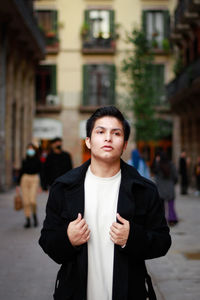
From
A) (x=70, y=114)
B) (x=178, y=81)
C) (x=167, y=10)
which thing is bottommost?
(x=70, y=114)

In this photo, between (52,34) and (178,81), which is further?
(52,34)

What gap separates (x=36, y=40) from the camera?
2417cm

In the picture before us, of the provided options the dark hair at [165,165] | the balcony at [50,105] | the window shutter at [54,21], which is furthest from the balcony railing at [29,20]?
the dark hair at [165,165]

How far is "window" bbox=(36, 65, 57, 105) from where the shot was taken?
33125 millimetres

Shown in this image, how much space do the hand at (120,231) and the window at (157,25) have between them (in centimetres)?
3185

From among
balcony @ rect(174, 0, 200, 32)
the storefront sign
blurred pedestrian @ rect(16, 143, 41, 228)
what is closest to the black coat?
blurred pedestrian @ rect(16, 143, 41, 228)

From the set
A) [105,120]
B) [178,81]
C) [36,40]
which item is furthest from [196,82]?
[105,120]

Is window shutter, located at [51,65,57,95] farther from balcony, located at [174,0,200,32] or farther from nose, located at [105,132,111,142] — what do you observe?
nose, located at [105,132,111,142]

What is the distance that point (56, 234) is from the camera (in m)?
2.62

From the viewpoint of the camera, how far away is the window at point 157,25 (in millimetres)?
33531

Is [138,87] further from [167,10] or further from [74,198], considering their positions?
[74,198]

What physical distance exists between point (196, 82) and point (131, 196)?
18800mm

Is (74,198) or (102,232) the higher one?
(74,198)

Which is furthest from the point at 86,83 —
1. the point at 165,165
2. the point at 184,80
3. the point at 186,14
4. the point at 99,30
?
the point at 165,165
